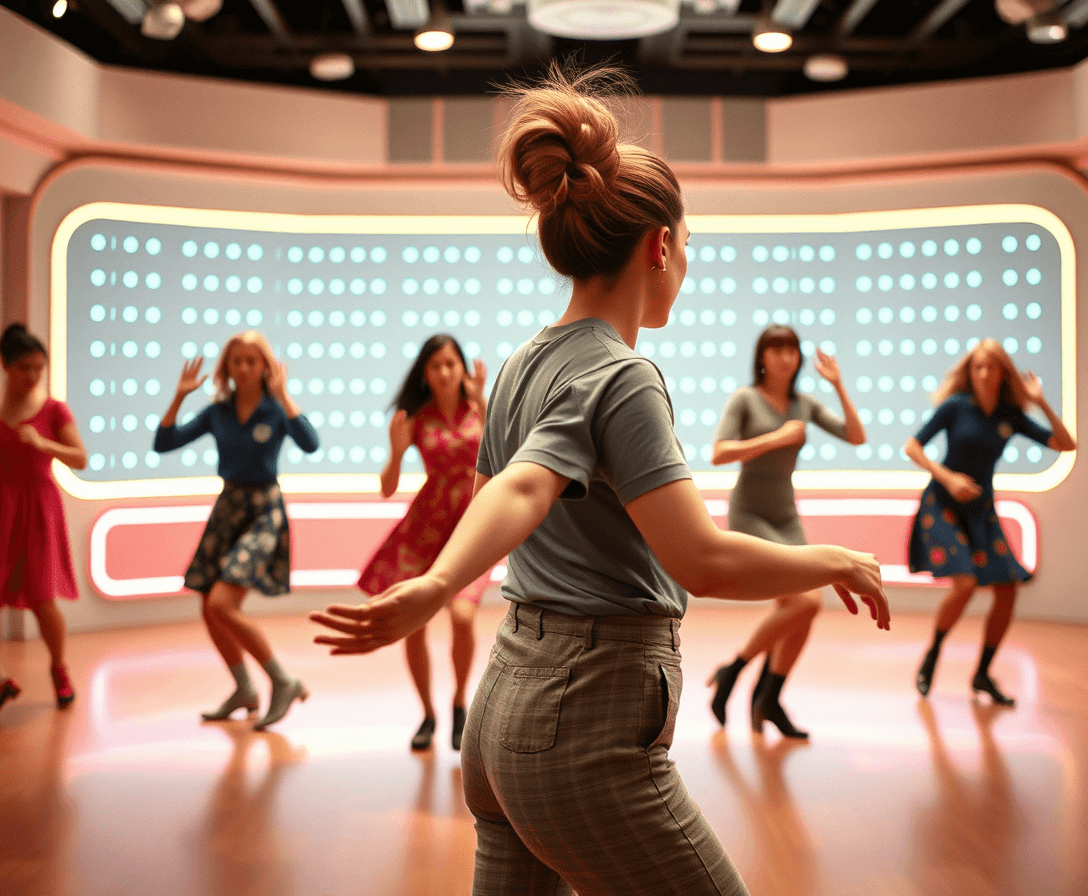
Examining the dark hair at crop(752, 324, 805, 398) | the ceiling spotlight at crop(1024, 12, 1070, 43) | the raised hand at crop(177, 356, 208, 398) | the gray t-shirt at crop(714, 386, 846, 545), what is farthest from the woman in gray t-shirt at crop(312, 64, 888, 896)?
the ceiling spotlight at crop(1024, 12, 1070, 43)

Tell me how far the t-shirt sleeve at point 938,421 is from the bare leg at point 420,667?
2.51 meters

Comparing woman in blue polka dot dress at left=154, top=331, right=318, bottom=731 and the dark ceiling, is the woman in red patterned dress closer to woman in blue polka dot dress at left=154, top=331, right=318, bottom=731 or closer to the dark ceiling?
woman in blue polka dot dress at left=154, top=331, right=318, bottom=731

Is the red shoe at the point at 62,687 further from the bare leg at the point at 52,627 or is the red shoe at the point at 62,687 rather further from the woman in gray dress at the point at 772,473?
the woman in gray dress at the point at 772,473

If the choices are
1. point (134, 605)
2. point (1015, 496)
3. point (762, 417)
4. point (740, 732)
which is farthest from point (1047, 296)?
point (134, 605)

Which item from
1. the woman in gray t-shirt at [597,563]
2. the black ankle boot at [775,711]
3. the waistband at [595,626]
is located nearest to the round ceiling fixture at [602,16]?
the black ankle boot at [775,711]

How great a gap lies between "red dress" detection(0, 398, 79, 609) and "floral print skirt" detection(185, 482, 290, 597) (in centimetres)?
83

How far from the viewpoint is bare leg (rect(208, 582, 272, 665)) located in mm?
4141

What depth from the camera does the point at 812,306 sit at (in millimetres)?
7445

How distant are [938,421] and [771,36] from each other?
9.15ft

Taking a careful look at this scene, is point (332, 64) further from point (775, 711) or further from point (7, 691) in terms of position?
point (775, 711)

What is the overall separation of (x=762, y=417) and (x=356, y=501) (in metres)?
3.78

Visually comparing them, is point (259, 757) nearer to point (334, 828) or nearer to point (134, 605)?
point (334, 828)

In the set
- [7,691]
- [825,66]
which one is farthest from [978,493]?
[7,691]

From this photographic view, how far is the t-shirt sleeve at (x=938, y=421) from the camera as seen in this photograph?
4766 millimetres
